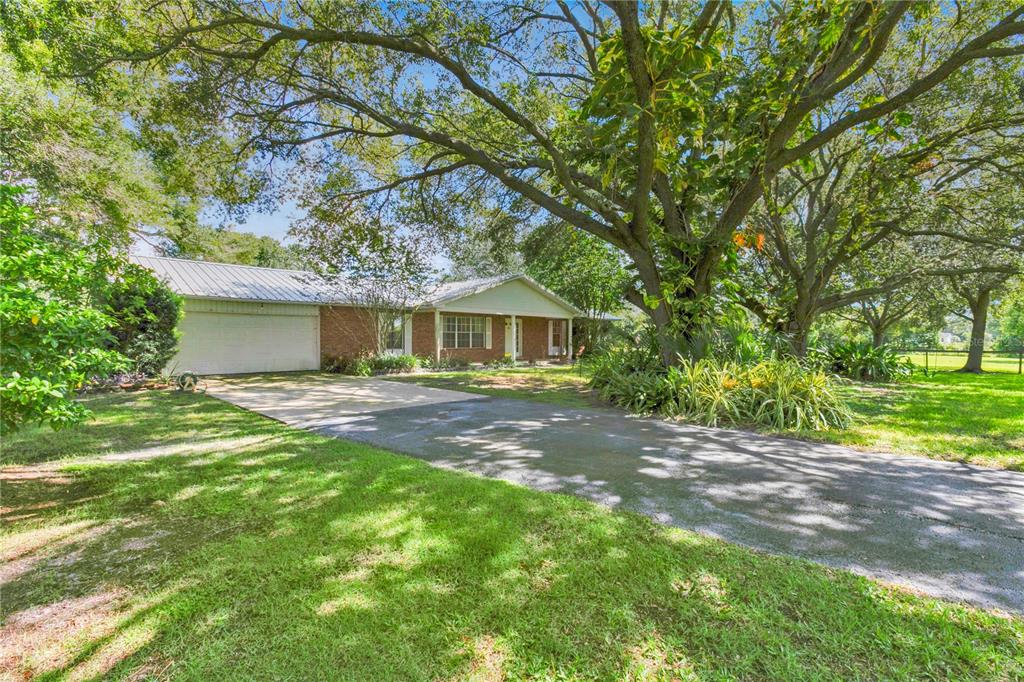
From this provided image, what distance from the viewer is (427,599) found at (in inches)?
85.3

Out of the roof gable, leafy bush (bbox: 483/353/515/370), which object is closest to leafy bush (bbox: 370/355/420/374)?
the roof gable

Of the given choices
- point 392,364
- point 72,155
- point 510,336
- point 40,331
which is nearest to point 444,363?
point 392,364

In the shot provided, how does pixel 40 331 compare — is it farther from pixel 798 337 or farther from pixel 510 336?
pixel 510 336

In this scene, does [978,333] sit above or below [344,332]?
above

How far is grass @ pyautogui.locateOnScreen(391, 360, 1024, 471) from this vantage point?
5.06 metres

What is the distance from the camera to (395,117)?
8758 millimetres

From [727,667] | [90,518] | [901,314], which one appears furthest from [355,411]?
[901,314]

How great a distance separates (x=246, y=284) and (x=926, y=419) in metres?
18.2

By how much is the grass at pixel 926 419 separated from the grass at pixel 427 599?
12.9ft

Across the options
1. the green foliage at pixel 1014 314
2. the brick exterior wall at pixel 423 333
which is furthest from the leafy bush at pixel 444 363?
the green foliage at pixel 1014 314

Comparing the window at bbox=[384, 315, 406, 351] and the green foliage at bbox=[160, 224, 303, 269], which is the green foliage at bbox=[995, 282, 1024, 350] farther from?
the green foliage at bbox=[160, 224, 303, 269]

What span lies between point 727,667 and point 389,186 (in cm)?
1036

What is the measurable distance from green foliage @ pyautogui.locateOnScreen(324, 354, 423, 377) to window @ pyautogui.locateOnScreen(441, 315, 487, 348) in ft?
10.9

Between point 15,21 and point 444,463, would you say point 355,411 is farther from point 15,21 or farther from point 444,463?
point 15,21
